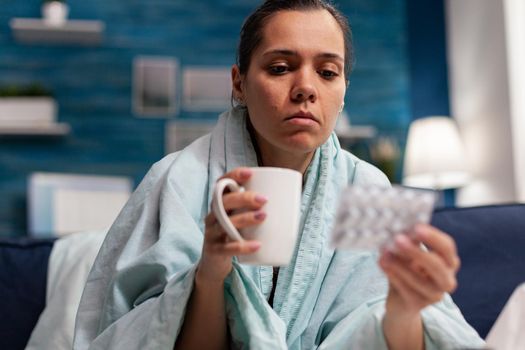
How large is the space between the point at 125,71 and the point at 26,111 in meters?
0.62

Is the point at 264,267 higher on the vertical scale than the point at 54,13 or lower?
lower

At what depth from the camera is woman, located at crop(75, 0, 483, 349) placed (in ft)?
3.40

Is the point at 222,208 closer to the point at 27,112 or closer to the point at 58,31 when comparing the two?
the point at 27,112

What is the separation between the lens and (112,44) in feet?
14.4

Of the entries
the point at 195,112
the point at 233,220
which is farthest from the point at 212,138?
the point at 195,112

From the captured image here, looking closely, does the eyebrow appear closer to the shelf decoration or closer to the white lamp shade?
the white lamp shade

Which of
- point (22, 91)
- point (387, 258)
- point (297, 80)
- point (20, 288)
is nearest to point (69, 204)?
A: point (22, 91)

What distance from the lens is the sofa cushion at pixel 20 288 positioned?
1.64 metres

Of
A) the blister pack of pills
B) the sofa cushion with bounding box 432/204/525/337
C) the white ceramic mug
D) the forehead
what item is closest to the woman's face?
the forehead

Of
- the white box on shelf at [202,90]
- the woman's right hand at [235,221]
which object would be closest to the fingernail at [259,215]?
the woman's right hand at [235,221]

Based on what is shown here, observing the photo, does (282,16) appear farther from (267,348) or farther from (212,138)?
(267,348)

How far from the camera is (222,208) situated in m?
0.89

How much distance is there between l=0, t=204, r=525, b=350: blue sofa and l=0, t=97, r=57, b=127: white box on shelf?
8.04 feet

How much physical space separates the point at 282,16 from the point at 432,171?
2809 millimetres
